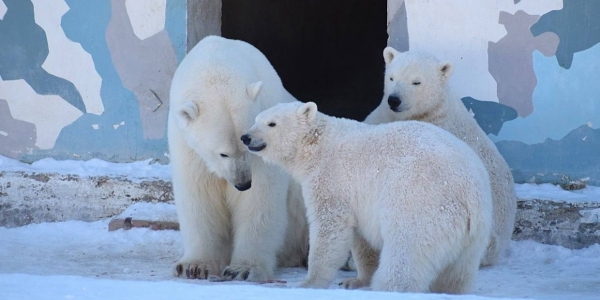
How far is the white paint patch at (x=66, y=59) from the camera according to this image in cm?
705

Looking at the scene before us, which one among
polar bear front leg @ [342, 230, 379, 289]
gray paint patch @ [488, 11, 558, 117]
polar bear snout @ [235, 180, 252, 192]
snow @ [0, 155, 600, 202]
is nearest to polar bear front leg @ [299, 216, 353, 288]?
polar bear front leg @ [342, 230, 379, 289]

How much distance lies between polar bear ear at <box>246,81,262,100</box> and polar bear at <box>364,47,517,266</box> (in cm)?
110

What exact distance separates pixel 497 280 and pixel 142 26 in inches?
133

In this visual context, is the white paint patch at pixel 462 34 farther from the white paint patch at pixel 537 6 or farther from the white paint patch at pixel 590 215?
the white paint patch at pixel 590 215

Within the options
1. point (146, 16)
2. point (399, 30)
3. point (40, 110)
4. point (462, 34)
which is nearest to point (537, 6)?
point (462, 34)

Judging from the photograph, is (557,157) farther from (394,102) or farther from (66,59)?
(66,59)

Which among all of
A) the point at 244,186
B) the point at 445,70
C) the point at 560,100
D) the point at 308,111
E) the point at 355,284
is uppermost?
the point at 445,70

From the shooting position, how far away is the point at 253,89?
489 centimetres

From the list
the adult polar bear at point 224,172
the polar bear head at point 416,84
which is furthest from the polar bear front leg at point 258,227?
the polar bear head at point 416,84

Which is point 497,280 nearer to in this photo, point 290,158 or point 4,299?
point 290,158

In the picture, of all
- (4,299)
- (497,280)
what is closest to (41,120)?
(497,280)

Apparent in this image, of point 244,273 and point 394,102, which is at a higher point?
point 394,102

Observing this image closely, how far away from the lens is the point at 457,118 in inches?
227

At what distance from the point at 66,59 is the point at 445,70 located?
10.1 ft
